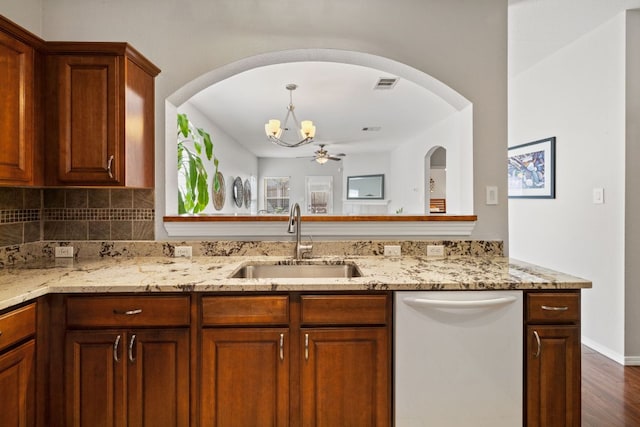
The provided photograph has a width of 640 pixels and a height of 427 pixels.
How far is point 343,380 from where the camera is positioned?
164 cm

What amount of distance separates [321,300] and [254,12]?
174cm

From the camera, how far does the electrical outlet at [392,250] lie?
2.30m

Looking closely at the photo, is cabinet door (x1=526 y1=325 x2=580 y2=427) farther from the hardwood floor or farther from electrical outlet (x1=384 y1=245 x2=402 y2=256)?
electrical outlet (x1=384 y1=245 x2=402 y2=256)

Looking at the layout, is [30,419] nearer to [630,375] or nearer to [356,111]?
[630,375]

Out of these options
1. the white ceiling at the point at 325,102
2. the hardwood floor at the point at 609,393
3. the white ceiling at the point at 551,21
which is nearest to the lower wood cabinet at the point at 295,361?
the hardwood floor at the point at 609,393

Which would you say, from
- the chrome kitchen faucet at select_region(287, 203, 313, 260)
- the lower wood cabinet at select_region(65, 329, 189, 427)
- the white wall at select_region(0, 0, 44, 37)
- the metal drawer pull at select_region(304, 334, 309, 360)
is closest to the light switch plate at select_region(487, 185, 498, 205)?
the chrome kitchen faucet at select_region(287, 203, 313, 260)

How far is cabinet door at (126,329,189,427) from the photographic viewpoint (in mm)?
1607

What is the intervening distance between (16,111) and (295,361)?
5.51ft

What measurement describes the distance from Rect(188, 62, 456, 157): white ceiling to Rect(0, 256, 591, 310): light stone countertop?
2207 millimetres

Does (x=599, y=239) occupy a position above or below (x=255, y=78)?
below

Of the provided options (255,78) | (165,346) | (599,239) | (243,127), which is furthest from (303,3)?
(243,127)

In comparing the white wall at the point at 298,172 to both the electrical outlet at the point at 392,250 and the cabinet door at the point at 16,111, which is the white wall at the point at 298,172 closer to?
the electrical outlet at the point at 392,250

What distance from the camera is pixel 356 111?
17.8 feet

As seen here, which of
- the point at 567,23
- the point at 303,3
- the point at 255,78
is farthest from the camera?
the point at 255,78
